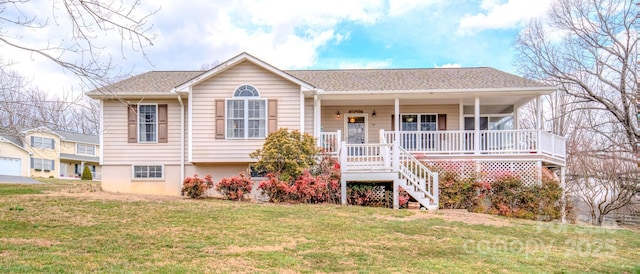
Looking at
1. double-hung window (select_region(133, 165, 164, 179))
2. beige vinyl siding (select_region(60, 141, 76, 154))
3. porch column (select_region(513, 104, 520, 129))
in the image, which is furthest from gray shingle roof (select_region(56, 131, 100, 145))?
porch column (select_region(513, 104, 520, 129))

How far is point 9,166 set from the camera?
117 feet

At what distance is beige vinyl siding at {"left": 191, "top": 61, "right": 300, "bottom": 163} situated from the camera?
1466cm

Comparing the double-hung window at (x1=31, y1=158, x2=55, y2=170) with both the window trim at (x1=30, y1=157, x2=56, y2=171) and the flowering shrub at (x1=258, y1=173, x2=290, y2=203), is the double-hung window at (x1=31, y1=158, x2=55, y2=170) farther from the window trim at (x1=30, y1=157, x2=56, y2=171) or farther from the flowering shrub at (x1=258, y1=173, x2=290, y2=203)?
the flowering shrub at (x1=258, y1=173, x2=290, y2=203)

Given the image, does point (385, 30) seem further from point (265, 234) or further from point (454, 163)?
point (265, 234)

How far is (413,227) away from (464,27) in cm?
1528

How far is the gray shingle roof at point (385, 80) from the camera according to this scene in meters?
15.2

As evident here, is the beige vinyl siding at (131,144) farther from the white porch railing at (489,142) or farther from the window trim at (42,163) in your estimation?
the window trim at (42,163)

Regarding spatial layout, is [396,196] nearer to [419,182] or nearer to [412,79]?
[419,182]

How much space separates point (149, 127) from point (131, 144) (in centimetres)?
82

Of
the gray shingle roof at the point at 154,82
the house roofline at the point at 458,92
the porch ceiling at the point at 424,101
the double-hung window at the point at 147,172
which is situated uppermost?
the gray shingle roof at the point at 154,82

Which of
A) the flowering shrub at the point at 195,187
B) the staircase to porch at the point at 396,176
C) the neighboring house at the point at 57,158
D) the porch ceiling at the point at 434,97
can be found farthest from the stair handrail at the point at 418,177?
the neighboring house at the point at 57,158

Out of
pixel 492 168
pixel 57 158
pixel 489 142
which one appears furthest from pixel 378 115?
pixel 57 158

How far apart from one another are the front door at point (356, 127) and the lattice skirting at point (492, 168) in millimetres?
3326

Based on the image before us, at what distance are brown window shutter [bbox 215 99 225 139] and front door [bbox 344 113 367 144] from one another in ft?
15.7
